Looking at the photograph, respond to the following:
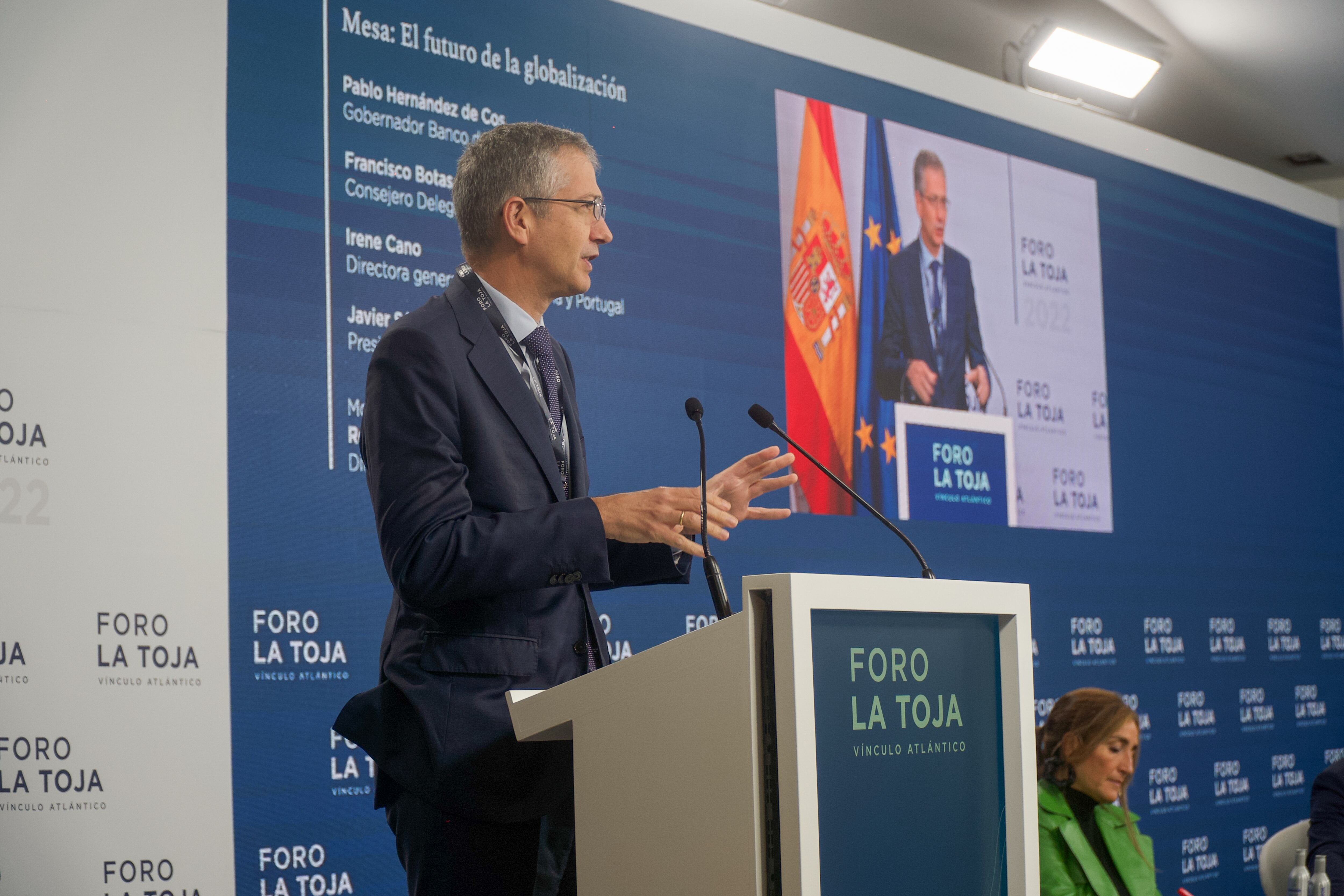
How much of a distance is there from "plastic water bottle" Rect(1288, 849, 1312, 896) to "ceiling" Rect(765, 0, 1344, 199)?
3099mm

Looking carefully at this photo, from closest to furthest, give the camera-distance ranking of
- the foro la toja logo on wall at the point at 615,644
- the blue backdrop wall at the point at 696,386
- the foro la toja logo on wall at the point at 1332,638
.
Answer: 1. the blue backdrop wall at the point at 696,386
2. the foro la toja logo on wall at the point at 615,644
3. the foro la toja logo on wall at the point at 1332,638

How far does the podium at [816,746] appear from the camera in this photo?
123 centimetres

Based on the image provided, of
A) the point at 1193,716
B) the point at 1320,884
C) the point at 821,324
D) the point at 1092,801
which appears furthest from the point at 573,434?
the point at 1193,716

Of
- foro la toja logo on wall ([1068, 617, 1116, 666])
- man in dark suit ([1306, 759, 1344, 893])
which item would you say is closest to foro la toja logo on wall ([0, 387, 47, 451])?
man in dark suit ([1306, 759, 1344, 893])

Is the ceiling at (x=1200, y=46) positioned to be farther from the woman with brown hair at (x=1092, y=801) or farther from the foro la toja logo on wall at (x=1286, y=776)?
the foro la toja logo on wall at (x=1286, y=776)

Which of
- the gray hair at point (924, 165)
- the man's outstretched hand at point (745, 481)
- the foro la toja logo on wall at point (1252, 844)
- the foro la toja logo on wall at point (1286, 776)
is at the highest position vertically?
the gray hair at point (924, 165)

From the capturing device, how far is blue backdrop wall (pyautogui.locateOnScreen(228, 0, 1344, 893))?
289 centimetres

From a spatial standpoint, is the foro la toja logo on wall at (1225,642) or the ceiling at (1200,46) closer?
the ceiling at (1200,46)

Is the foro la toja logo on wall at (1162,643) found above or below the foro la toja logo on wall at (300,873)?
above

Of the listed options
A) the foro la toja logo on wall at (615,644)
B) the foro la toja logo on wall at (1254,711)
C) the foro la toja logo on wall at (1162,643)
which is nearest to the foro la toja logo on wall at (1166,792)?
the foro la toja logo on wall at (1162,643)

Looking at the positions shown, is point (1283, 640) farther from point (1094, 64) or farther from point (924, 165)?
point (924, 165)

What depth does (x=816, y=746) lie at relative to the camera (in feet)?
4.11

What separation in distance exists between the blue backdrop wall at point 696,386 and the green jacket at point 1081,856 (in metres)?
1.03

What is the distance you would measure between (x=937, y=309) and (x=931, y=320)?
5cm
